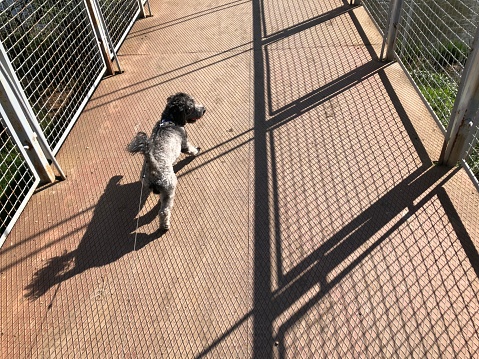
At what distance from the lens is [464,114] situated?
3.31 metres

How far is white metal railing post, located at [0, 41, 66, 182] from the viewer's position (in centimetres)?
318

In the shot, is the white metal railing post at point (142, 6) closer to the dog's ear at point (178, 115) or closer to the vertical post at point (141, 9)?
the vertical post at point (141, 9)

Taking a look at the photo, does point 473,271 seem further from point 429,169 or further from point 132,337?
point 132,337

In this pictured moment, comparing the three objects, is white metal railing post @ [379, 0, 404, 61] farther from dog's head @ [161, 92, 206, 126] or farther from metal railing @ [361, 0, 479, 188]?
dog's head @ [161, 92, 206, 126]

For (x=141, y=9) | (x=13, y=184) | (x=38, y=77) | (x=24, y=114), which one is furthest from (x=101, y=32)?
(x=13, y=184)

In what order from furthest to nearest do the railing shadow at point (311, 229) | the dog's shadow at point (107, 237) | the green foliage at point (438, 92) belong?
the green foliage at point (438, 92)
the dog's shadow at point (107, 237)
the railing shadow at point (311, 229)

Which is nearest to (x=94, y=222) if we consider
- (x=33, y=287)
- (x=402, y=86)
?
(x=33, y=287)

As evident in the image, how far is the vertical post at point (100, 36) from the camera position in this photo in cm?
461

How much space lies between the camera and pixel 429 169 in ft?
11.8

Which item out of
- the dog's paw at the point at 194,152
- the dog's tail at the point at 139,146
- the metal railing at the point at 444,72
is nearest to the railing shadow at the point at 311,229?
the metal railing at the point at 444,72

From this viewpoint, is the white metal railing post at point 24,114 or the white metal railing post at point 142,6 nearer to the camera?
the white metal railing post at point 24,114

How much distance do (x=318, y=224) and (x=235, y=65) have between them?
2662 millimetres

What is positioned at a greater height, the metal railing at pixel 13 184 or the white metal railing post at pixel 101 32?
the white metal railing post at pixel 101 32

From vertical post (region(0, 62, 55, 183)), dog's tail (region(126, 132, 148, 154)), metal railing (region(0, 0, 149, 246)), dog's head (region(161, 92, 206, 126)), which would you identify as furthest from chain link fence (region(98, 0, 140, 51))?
dog's tail (region(126, 132, 148, 154))
